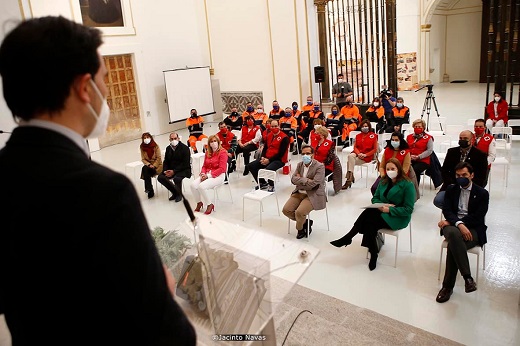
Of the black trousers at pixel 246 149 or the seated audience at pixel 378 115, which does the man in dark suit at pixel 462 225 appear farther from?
the seated audience at pixel 378 115

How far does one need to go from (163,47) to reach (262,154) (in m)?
8.96

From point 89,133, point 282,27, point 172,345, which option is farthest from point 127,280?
point 282,27

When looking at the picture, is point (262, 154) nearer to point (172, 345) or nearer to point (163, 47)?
point (172, 345)

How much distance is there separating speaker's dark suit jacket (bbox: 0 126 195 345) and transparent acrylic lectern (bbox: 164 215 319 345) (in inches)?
37.2

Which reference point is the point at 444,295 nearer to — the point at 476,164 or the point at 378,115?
the point at 476,164

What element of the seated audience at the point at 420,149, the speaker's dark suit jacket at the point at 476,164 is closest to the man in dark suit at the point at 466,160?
the speaker's dark suit jacket at the point at 476,164

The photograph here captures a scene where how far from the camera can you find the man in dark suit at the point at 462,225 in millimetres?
4301

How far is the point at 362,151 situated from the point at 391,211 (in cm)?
339

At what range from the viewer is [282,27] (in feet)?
48.6

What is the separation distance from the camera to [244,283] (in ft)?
6.81

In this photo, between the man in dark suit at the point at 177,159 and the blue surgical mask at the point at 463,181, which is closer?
the blue surgical mask at the point at 463,181

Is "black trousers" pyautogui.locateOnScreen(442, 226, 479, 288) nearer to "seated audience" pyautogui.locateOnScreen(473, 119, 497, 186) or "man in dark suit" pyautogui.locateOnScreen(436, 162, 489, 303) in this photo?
"man in dark suit" pyautogui.locateOnScreen(436, 162, 489, 303)

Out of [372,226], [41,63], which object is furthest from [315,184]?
[41,63]

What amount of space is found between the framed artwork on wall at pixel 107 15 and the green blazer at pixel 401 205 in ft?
36.9
